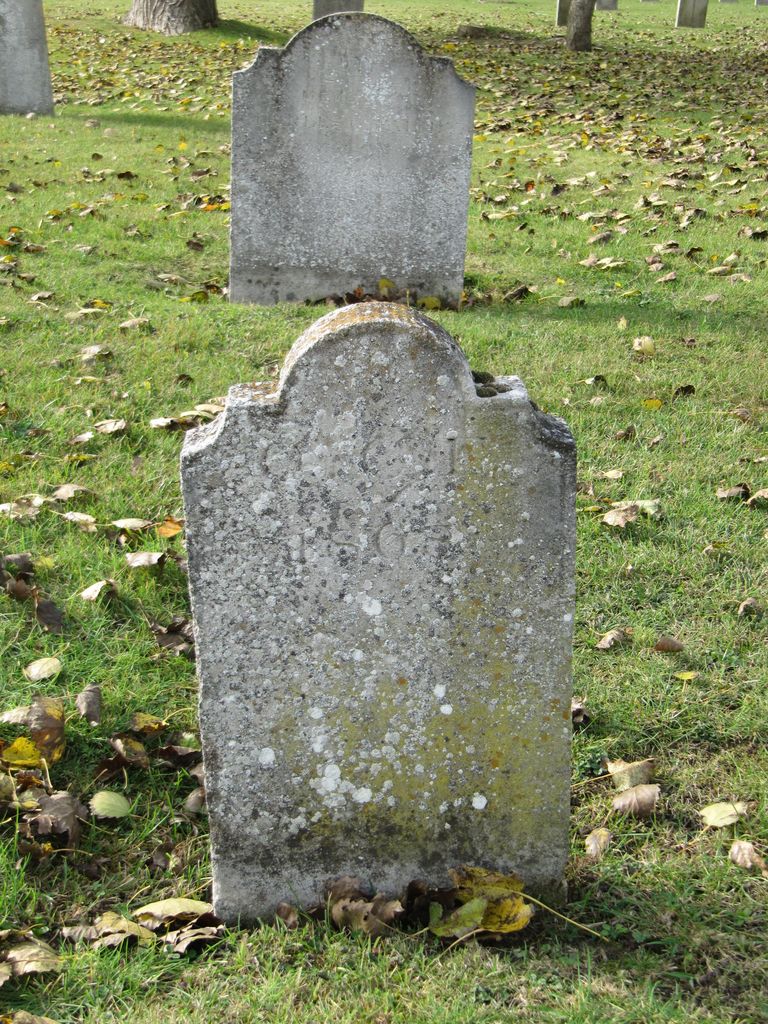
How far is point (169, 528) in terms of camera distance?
3.90 metres

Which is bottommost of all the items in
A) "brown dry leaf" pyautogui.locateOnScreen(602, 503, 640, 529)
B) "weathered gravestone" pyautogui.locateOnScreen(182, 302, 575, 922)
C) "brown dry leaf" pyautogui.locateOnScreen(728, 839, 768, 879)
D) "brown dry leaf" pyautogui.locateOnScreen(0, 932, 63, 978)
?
"brown dry leaf" pyautogui.locateOnScreen(0, 932, 63, 978)

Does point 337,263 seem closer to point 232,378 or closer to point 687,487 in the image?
point 232,378

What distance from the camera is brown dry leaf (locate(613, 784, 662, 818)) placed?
2.82 meters

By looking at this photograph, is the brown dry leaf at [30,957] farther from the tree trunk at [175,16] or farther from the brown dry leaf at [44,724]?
the tree trunk at [175,16]

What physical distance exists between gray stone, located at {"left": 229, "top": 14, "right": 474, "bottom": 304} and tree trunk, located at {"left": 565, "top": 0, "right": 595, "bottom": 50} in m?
12.2

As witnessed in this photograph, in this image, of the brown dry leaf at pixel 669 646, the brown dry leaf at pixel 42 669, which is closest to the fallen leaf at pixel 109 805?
the brown dry leaf at pixel 42 669

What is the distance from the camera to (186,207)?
28.7ft

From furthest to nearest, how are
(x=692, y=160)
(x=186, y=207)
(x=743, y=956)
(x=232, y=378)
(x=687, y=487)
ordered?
(x=692, y=160) < (x=186, y=207) < (x=232, y=378) < (x=687, y=487) < (x=743, y=956)

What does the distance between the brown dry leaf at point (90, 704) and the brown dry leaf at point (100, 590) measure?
0.47 metres

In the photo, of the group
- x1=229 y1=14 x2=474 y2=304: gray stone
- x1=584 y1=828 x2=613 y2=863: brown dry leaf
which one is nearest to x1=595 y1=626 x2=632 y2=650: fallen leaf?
x1=584 y1=828 x2=613 y2=863: brown dry leaf

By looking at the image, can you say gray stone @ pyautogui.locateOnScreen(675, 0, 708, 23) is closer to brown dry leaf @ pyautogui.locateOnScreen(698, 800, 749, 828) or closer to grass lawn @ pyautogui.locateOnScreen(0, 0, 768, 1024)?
grass lawn @ pyautogui.locateOnScreen(0, 0, 768, 1024)

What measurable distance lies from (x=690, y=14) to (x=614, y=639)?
21254 mm

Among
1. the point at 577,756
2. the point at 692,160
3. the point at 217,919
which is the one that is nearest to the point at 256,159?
the point at 577,756

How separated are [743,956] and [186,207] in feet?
25.2
